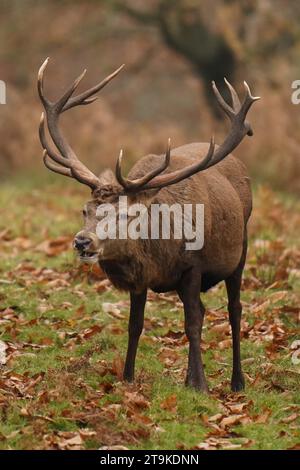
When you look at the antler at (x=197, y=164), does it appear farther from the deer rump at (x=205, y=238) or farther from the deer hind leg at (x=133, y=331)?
the deer hind leg at (x=133, y=331)

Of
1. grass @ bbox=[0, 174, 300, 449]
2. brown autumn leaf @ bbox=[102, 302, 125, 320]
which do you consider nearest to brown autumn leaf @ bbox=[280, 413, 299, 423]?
grass @ bbox=[0, 174, 300, 449]

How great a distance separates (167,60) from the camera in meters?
27.7

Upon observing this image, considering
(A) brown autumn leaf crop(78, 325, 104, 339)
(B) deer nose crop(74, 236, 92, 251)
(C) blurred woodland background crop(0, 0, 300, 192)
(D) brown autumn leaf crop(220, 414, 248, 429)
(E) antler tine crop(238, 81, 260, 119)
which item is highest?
(C) blurred woodland background crop(0, 0, 300, 192)

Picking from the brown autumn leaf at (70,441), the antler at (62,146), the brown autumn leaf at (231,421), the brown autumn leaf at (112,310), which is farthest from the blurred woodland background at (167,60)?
the brown autumn leaf at (70,441)

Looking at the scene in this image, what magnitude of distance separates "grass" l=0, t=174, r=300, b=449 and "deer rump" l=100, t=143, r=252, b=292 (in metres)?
→ 0.83

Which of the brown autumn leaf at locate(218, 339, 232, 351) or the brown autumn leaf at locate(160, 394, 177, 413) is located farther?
the brown autumn leaf at locate(218, 339, 232, 351)

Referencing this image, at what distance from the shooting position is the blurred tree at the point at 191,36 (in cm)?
2288

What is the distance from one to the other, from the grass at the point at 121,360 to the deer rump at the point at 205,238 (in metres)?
0.83

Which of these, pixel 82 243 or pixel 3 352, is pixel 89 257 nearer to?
pixel 82 243

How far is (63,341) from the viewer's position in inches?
372

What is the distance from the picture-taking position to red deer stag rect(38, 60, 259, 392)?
768 cm

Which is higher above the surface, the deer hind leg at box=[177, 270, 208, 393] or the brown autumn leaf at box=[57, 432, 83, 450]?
the deer hind leg at box=[177, 270, 208, 393]

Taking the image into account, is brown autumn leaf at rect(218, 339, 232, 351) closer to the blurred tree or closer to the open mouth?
the open mouth
